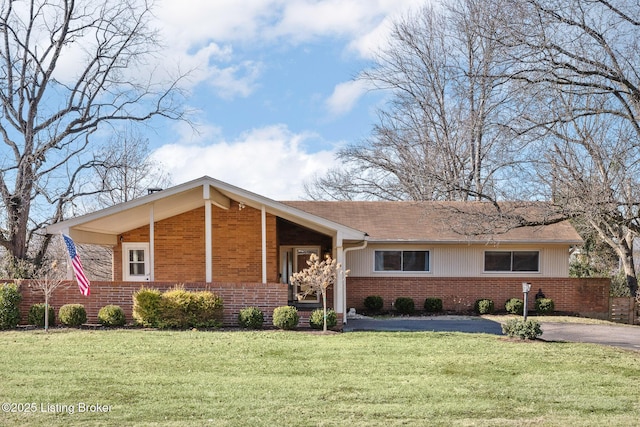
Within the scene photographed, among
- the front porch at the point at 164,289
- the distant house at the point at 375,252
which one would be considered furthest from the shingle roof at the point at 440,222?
the front porch at the point at 164,289

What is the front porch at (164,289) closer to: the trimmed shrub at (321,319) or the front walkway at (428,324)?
Answer: the trimmed shrub at (321,319)

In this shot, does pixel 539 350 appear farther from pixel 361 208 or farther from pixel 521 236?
pixel 361 208

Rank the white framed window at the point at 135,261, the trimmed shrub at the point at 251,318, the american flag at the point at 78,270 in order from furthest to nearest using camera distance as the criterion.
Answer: the white framed window at the point at 135,261, the trimmed shrub at the point at 251,318, the american flag at the point at 78,270

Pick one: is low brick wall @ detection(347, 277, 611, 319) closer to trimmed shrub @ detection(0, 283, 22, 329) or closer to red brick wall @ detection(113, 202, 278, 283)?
red brick wall @ detection(113, 202, 278, 283)

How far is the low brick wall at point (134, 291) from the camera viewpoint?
50.2ft

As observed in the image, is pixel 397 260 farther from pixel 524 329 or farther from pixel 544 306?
pixel 524 329

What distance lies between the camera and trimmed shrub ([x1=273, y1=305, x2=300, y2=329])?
48.1 feet

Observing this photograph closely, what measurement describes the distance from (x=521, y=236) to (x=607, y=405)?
44.7 feet

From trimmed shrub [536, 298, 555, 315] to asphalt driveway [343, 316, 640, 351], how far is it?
240 cm

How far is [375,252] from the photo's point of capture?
2144 centimetres

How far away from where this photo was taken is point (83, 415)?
7.33 metres

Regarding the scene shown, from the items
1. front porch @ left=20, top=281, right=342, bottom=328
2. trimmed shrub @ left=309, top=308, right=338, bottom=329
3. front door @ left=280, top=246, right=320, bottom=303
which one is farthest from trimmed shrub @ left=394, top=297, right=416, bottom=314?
trimmed shrub @ left=309, top=308, right=338, bottom=329

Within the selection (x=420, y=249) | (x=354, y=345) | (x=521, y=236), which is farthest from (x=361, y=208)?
(x=354, y=345)

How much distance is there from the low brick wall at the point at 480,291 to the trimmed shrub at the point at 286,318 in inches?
256
